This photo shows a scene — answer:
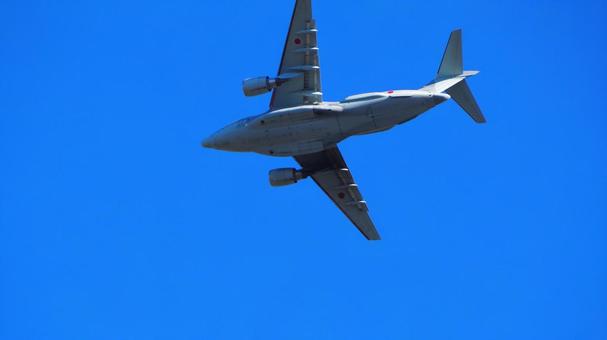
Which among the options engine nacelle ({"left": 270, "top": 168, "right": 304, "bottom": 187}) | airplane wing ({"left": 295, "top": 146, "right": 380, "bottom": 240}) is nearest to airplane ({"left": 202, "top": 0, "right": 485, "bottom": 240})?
airplane wing ({"left": 295, "top": 146, "right": 380, "bottom": 240})

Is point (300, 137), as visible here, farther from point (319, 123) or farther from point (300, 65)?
point (300, 65)

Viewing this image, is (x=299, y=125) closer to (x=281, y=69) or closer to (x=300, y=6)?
(x=281, y=69)

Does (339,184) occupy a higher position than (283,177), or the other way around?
(283,177)

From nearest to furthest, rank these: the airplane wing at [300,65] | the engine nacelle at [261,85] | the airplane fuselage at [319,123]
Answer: the airplane fuselage at [319,123]
the airplane wing at [300,65]
the engine nacelle at [261,85]

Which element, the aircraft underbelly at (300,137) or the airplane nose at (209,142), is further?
the airplane nose at (209,142)

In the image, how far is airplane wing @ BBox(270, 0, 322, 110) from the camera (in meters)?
35.1

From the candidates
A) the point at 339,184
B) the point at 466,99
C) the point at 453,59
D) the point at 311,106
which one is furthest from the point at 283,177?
the point at 453,59

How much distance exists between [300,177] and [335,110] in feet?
16.9

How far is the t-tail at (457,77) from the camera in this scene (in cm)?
3734

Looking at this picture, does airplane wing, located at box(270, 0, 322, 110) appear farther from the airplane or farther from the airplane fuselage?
the airplane fuselage

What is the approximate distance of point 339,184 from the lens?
130 ft

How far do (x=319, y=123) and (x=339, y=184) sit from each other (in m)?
5.32

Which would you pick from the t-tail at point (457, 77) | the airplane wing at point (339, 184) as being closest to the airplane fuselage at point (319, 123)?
the airplane wing at point (339, 184)

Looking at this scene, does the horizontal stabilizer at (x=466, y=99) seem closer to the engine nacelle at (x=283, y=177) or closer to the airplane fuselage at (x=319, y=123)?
the airplane fuselage at (x=319, y=123)
